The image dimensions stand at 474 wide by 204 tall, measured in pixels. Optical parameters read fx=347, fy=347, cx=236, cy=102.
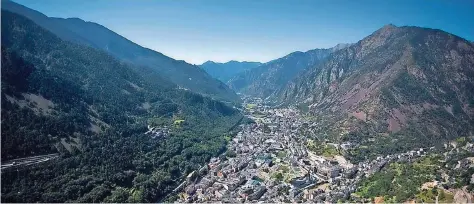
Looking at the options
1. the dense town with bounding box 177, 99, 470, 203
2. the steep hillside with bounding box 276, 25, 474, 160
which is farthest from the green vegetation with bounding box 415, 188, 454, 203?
the steep hillside with bounding box 276, 25, 474, 160

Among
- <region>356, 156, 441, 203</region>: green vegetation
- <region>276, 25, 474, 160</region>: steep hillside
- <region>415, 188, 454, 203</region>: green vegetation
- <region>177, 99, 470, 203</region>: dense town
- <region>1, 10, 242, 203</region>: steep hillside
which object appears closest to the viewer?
<region>415, 188, 454, 203</region>: green vegetation

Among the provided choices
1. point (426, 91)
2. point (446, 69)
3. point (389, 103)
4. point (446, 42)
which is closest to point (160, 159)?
point (389, 103)

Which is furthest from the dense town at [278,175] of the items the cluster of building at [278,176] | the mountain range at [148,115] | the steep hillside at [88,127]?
the steep hillside at [88,127]

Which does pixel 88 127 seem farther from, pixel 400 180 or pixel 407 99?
pixel 407 99

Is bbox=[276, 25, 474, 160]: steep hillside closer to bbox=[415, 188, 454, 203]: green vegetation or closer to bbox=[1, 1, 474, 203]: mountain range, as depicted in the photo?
bbox=[1, 1, 474, 203]: mountain range

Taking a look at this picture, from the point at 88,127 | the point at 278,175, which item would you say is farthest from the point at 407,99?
the point at 88,127

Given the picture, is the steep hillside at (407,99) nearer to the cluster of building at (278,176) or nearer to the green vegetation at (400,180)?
the cluster of building at (278,176)
